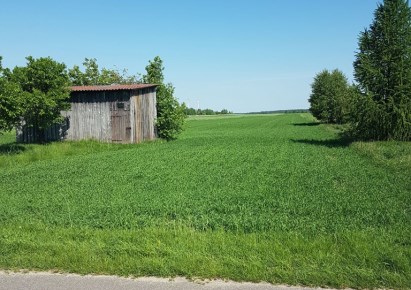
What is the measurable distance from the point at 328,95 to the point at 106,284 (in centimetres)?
5683

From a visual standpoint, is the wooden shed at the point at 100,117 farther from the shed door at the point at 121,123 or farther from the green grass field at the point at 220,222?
the green grass field at the point at 220,222

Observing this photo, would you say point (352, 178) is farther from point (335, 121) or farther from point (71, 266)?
point (335, 121)

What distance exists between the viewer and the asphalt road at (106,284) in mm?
4793

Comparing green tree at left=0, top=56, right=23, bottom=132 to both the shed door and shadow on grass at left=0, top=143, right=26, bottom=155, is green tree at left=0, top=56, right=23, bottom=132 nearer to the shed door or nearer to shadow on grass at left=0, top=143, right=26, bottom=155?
shadow on grass at left=0, top=143, right=26, bottom=155

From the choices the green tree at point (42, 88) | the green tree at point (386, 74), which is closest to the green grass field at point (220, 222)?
the green tree at point (386, 74)

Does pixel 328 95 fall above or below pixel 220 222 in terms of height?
above

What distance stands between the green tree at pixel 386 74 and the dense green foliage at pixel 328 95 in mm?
29234

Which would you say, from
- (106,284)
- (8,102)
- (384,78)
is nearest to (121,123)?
(8,102)

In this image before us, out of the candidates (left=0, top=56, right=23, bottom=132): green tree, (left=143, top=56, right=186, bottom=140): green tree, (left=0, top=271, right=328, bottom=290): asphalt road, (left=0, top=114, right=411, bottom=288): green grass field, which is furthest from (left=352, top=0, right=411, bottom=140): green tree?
(left=0, top=271, right=328, bottom=290): asphalt road

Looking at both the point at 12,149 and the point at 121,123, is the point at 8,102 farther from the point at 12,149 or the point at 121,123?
the point at 121,123

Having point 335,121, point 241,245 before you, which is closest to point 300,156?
point 241,245

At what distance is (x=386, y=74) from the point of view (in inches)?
928

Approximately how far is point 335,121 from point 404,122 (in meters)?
34.9

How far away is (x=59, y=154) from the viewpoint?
886 inches
